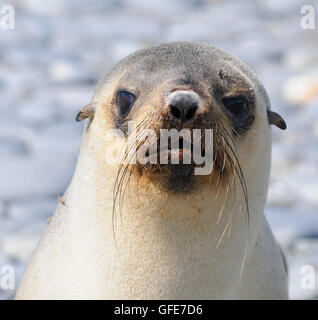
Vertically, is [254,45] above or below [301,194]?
above

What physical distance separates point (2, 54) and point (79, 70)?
1170 millimetres

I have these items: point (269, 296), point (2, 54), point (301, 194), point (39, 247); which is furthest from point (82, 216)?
point (2, 54)

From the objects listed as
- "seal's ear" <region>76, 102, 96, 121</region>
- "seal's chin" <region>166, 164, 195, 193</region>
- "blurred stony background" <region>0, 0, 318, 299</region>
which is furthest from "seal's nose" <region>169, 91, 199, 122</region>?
"blurred stony background" <region>0, 0, 318, 299</region>

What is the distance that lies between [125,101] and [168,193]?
0.49 metres

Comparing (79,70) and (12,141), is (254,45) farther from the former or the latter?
(12,141)

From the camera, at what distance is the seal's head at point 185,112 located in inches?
114

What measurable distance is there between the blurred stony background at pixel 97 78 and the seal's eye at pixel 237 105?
6.12 ft

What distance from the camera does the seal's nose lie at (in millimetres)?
2838

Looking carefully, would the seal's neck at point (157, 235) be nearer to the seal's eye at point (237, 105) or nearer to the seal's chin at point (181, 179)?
the seal's chin at point (181, 179)

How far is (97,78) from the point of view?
8578mm

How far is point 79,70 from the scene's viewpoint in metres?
8.76

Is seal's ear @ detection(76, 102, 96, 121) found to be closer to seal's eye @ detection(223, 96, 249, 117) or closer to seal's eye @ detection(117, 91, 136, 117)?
seal's eye @ detection(117, 91, 136, 117)

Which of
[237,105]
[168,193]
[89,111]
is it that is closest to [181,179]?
[168,193]

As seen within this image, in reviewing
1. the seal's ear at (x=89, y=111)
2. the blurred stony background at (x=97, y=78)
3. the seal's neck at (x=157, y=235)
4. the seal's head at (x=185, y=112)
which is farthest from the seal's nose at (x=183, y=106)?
the blurred stony background at (x=97, y=78)
